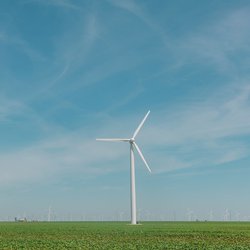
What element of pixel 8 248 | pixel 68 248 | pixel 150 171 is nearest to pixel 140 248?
pixel 68 248

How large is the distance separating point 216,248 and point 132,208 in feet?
235

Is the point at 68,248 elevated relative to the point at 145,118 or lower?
lower

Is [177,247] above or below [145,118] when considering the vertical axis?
below

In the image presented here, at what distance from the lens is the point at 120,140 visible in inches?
4313

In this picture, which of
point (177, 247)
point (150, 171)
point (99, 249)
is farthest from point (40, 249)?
point (150, 171)

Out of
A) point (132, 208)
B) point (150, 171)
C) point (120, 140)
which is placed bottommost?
point (132, 208)

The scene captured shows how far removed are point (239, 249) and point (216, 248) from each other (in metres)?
1.94

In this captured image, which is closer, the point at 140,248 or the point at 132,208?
the point at 140,248

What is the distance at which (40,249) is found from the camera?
3803cm

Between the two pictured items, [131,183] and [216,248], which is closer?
[216,248]

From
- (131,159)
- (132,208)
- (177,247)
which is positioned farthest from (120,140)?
(177,247)

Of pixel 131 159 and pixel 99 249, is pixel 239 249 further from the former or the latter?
pixel 131 159

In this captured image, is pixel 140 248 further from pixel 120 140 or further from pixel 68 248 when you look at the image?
pixel 120 140

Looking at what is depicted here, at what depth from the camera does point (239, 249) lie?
3762 centimetres
